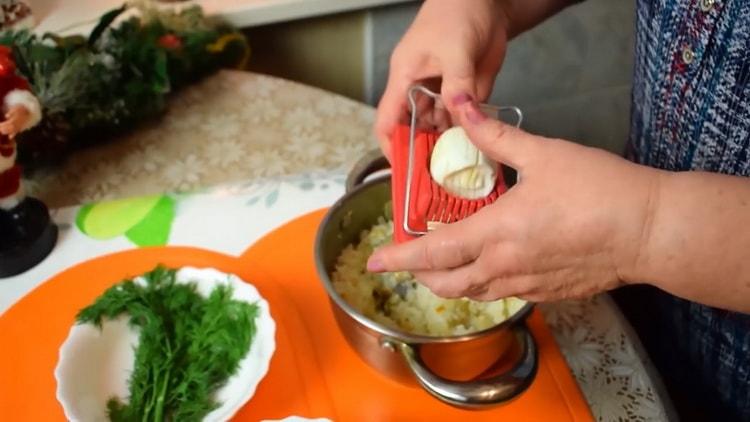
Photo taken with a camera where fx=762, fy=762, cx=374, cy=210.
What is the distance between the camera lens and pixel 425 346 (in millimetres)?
555

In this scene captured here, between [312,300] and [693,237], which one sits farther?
[312,300]

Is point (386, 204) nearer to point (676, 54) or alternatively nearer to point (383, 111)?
point (383, 111)

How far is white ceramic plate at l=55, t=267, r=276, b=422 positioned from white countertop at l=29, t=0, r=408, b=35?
0.49 m

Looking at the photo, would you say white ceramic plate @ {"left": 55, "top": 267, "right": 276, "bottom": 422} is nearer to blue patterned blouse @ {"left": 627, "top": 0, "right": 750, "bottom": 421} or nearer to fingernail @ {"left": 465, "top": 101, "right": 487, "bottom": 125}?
fingernail @ {"left": 465, "top": 101, "right": 487, "bottom": 125}

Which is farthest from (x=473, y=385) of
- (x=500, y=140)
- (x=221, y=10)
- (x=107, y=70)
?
(x=221, y=10)

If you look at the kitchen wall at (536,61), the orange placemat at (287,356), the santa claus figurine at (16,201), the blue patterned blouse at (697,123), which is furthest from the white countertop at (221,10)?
the blue patterned blouse at (697,123)

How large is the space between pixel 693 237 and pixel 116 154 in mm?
667

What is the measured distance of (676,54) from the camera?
628mm

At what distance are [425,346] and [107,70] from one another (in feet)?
1.76

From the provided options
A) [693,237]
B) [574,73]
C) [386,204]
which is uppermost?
[693,237]

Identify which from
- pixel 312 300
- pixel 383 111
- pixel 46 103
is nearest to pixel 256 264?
pixel 312 300

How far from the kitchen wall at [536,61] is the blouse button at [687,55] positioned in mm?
641

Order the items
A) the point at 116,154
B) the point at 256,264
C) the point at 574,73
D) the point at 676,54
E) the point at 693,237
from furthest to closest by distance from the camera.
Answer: the point at 574,73 → the point at 116,154 → the point at 256,264 → the point at 676,54 → the point at 693,237

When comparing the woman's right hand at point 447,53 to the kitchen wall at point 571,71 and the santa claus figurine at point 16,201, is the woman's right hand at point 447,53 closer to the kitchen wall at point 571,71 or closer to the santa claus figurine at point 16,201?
the santa claus figurine at point 16,201
